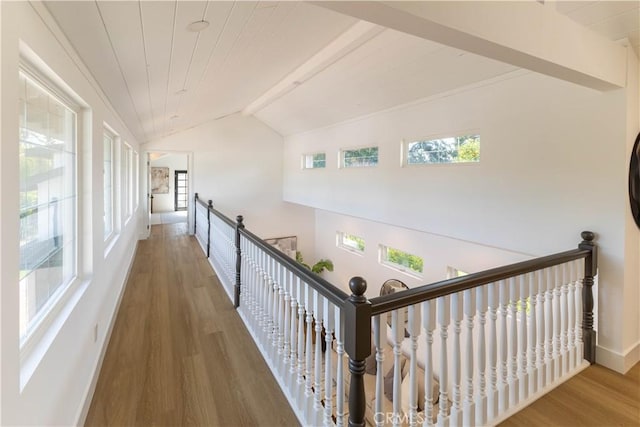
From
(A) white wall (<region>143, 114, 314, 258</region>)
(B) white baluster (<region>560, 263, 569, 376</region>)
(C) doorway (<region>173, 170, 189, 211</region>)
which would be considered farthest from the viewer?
(C) doorway (<region>173, 170, 189, 211</region>)

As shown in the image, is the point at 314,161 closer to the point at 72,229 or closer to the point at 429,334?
the point at 72,229

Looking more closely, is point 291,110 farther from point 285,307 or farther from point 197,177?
point 285,307

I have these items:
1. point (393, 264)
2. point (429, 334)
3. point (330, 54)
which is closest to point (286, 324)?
point (429, 334)

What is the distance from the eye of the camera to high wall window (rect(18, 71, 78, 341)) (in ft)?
4.34

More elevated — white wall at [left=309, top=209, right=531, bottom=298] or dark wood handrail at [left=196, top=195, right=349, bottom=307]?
dark wood handrail at [left=196, top=195, right=349, bottom=307]

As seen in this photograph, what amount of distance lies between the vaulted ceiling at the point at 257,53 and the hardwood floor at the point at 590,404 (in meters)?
2.41

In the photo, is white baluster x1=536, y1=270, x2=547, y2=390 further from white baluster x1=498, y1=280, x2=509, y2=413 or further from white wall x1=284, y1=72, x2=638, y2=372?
white wall x1=284, y1=72, x2=638, y2=372

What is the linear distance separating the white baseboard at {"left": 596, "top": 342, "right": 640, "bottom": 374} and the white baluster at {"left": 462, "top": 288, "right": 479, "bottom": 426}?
154 centimetres

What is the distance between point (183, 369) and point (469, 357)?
6.19 feet

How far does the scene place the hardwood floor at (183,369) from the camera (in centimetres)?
182

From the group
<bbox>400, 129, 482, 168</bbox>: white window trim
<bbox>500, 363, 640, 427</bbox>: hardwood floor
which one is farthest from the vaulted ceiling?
<bbox>500, 363, 640, 427</bbox>: hardwood floor

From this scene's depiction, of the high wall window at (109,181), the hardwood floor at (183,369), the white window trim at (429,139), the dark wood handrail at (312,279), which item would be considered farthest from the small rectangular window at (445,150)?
the high wall window at (109,181)

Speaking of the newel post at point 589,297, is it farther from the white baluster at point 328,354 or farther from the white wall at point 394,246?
the white baluster at point 328,354

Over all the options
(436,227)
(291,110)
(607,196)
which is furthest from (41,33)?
(291,110)
